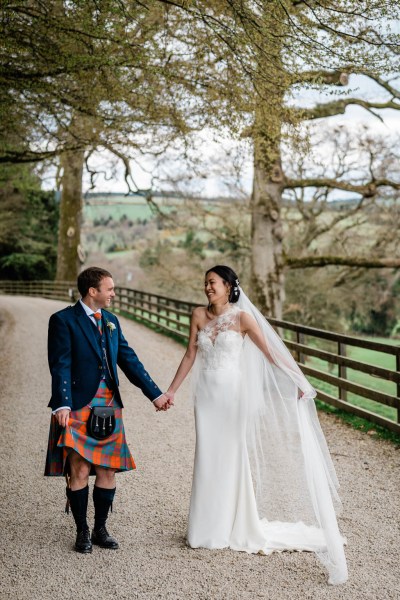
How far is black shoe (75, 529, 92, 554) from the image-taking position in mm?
4262

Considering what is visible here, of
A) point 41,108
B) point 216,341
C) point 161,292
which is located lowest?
point 161,292

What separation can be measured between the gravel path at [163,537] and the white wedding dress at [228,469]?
13 centimetres

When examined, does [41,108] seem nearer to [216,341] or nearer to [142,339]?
[216,341]

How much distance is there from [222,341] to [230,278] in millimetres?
434

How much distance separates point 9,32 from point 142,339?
10401mm

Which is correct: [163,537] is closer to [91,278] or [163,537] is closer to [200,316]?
[200,316]

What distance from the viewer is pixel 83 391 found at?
14.0ft

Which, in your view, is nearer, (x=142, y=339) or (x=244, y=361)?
(x=244, y=361)

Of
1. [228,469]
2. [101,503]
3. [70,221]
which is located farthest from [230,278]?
[70,221]

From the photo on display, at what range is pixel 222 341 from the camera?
456cm

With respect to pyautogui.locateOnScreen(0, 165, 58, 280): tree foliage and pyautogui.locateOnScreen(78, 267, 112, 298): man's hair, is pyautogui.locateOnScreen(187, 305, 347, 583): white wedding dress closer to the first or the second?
pyautogui.locateOnScreen(78, 267, 112, 298): man's hair

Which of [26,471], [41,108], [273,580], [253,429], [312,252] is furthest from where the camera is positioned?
[312,252]

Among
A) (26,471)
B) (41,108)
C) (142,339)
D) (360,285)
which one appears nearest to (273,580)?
(26,471)

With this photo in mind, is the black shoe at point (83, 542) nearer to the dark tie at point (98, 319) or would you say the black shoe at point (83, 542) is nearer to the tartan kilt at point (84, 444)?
the tartan kilt at point (84, 444)
